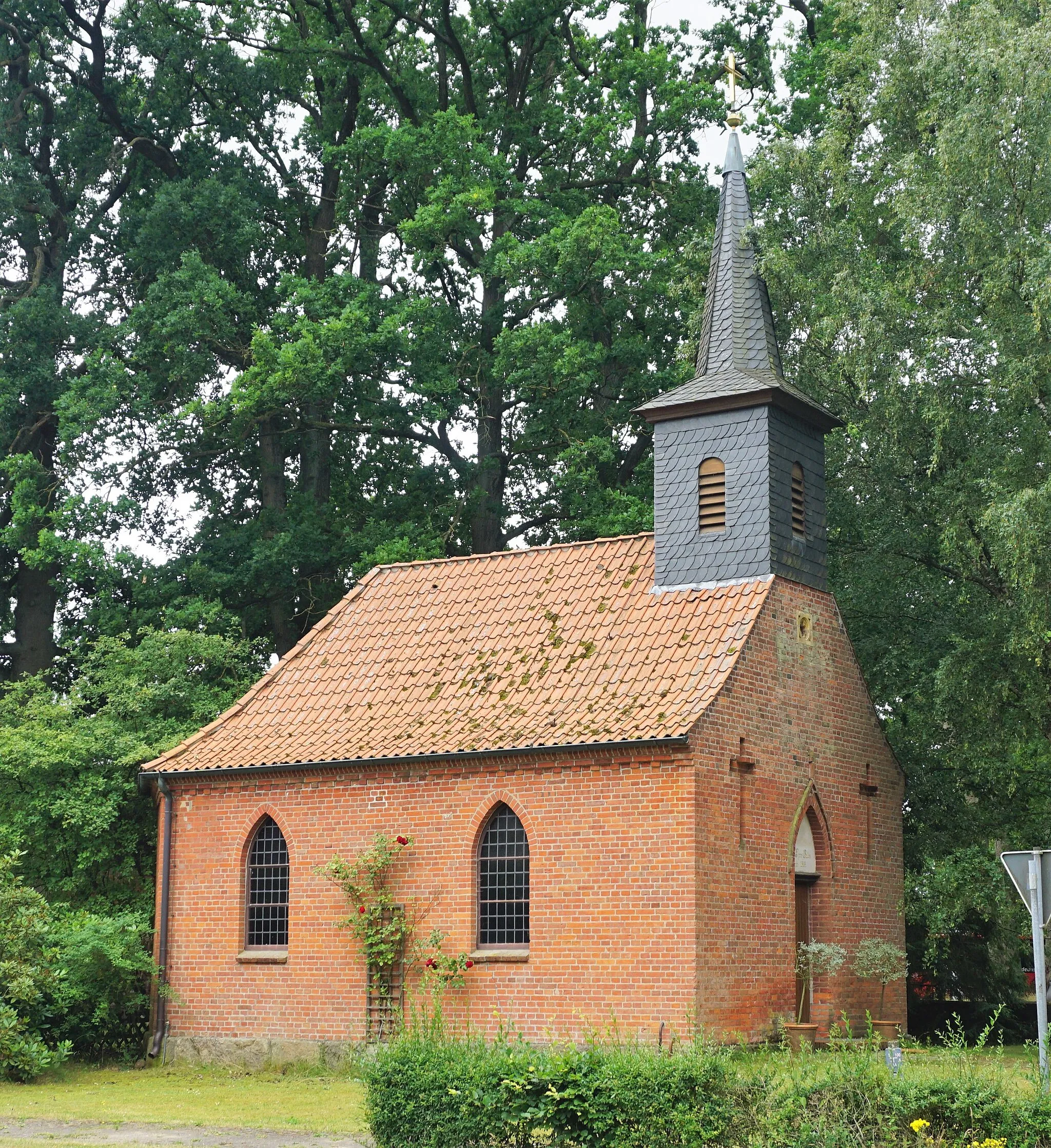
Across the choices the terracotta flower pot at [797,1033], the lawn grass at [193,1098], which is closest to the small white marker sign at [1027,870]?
the lawn grass at [193,1098]

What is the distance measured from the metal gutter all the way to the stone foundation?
380 centimetres

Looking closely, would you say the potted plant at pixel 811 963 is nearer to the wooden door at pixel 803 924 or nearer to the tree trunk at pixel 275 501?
the wooden door at pixel 803 924

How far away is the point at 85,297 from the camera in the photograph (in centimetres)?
3653

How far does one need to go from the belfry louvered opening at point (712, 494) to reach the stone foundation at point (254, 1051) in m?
8.87

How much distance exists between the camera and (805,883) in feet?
71.7

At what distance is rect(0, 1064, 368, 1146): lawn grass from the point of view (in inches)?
664

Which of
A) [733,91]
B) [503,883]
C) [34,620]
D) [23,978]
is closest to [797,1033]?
[503,883]

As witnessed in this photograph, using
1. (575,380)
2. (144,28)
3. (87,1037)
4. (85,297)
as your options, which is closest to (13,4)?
(144,28)

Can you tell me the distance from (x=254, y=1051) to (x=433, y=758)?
16.9 feet

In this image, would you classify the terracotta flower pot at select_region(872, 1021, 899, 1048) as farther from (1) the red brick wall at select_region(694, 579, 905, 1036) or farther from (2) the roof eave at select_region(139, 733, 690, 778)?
(2) the roof eave at select_region(139, 733, 690, 778)

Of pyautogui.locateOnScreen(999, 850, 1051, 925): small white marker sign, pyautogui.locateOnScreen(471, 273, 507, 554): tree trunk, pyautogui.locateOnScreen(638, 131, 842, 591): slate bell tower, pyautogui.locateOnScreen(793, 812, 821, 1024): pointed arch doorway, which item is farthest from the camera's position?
pyautogui.locateOnScreen(471, 273, 507, 554): tree trunk

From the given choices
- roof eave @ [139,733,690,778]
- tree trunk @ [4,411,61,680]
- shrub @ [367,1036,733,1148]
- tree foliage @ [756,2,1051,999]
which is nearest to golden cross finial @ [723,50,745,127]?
tree foliage @ [756,2,1051,999]

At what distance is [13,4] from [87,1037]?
23108 mm

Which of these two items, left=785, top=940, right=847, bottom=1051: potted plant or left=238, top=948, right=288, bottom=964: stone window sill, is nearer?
left=785, top=940, right=847, bottom=1051: potted plant
